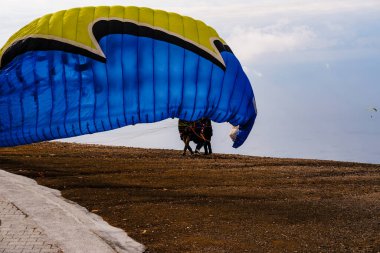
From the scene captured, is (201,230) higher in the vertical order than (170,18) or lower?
lower

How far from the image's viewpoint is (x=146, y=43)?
1013cm

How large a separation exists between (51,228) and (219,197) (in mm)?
6226

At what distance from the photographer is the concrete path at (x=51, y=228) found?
1162 cm

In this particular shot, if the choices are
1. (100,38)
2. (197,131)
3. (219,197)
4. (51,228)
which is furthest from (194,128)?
(100,38)

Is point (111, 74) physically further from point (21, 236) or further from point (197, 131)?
point (197, 131)

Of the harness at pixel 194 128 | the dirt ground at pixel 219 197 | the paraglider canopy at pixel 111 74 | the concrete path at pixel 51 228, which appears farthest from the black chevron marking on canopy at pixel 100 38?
the harness at pixel 194 128

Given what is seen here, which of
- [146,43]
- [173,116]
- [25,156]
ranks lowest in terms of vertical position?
[25,156]

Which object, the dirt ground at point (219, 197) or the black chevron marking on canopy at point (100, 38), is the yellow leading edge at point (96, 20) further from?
the dirt ground at point (219, 197)

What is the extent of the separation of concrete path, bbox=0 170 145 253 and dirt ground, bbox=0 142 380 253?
0.54 m

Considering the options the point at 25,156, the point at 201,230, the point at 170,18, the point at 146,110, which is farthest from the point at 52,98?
the point at 25,156

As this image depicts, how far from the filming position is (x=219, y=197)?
17.9 metres

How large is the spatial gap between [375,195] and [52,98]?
12.4m

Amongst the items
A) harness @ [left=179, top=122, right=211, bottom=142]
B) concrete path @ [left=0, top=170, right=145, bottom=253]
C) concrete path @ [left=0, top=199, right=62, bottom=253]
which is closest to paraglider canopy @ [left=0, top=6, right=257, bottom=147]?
concrete path @ [left=0, top=199, right=62, bottom=253]

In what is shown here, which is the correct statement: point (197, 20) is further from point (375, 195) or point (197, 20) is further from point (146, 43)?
point (375, 195)
